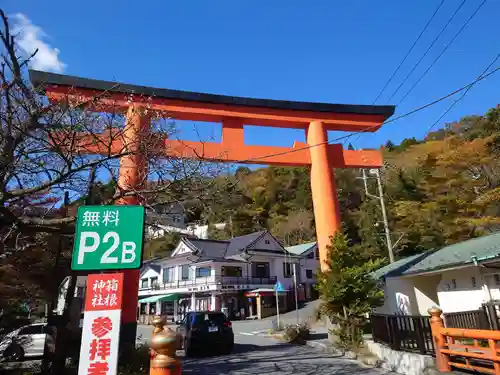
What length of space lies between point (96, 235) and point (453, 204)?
23.0m

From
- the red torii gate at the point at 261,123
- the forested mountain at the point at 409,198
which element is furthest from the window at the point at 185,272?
the red torii gate at the point at 261,123

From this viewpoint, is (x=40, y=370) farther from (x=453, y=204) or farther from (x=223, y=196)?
(x=453, y=204)

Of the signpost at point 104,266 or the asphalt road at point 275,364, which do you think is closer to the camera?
the signpost at point 104,266

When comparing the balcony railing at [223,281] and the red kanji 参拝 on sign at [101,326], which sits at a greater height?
the balcony railing at [223,281]

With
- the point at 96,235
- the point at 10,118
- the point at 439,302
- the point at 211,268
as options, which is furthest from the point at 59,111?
the point at 211,268

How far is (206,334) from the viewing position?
12.1 meters

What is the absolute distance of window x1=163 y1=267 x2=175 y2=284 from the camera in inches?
1497

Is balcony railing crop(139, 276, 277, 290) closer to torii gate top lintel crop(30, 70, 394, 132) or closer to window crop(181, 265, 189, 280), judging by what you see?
window crop(181, 265, 189, 280)

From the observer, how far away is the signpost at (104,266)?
9.66ft

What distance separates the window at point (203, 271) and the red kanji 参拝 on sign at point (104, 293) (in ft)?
103

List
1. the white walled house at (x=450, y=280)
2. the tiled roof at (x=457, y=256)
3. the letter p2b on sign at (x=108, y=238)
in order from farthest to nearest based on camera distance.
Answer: the white walled house at (x=450, y=280) < the tiled roof at (x=457, y=256) < the letter p2b on sign at (x=108, y=238)

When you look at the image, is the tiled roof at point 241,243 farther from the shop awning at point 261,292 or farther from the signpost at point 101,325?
the signpost at point 101,325

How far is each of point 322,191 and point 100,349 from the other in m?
10.3

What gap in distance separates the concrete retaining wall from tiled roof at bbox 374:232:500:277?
139 inches
